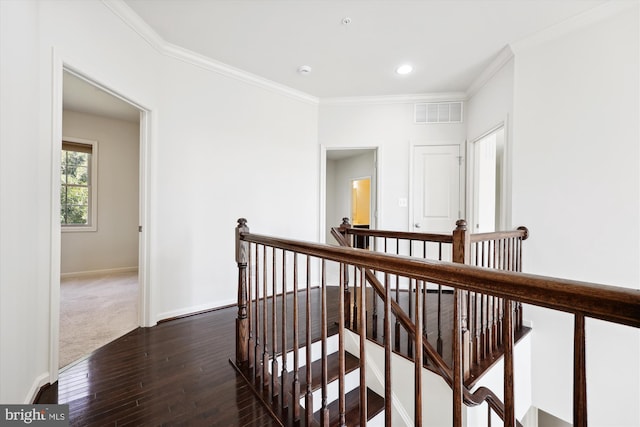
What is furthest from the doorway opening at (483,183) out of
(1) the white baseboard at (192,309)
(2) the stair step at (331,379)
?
(1) the white baseboard at (192,309)

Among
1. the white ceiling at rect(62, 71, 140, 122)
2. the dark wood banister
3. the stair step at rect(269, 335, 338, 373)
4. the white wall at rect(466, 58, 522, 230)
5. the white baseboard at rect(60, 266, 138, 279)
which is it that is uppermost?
the white ceiling at rect(62, 71, 140, 122)

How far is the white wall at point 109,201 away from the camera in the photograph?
4.64 meters

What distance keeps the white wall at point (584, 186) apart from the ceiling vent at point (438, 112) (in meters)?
1.15

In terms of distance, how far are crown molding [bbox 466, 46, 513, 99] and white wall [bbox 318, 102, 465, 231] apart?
0.63 meters

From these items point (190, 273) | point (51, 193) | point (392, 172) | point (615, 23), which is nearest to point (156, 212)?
point (190, 273)

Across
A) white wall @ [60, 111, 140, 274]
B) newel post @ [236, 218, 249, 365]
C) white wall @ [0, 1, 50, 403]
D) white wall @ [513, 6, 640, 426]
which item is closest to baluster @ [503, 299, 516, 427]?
newel post @ [236, 218, 249, 365]

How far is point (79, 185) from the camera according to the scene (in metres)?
4.78

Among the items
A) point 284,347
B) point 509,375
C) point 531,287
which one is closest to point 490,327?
point 284,347

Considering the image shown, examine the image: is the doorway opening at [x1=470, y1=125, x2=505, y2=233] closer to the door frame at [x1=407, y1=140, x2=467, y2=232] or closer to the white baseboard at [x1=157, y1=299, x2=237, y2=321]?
the door frame at [x1=407, y1=140, x2=467, y2=232]

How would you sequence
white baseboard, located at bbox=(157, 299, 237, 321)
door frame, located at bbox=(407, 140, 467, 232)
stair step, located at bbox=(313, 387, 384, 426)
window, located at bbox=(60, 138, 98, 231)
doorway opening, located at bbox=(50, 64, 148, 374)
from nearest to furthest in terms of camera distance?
stair step, located at bbox=(313, 387, 384, 426) < white baseboard, located at bbox=(157, 299, 237, 321) < doorway opening, located at bbox=(50, 64, 148, 374) < door frame, located at bbox=(407, 140, 467, 232) < window, located at bbox=(60, 138, 98, 231)

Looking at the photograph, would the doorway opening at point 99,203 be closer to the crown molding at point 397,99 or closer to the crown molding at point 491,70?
the crown molding at point 397,99

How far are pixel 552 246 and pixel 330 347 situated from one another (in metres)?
2.21

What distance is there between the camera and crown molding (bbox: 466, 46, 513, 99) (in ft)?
9.61

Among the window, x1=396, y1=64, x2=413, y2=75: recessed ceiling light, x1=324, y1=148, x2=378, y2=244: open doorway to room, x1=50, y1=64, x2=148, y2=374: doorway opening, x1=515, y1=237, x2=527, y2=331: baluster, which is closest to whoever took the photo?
x1=515, y1=237, x2=527, y2=331: baluster
